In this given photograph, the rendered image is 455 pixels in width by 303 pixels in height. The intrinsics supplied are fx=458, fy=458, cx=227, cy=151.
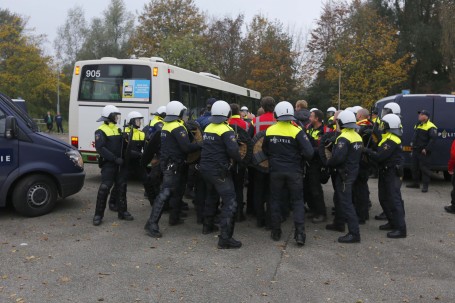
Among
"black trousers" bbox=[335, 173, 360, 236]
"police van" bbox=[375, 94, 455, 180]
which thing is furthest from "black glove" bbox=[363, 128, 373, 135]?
"police van" bbox=[375, 94, 455, 180]

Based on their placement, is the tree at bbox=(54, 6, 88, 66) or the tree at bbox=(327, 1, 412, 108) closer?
the tree at bbox=(327, 1, 412, 108)

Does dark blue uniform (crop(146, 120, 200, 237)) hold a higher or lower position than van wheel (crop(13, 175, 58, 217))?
higher

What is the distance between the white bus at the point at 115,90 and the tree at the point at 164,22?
101 ft

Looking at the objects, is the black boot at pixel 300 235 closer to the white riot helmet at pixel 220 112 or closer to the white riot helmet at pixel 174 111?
the white riot helmet at pixel 220 112

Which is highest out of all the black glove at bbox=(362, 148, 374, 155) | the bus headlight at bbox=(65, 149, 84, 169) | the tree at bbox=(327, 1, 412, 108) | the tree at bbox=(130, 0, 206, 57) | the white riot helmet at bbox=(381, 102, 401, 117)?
the tree at bbox=(130, 0, 206, 57)

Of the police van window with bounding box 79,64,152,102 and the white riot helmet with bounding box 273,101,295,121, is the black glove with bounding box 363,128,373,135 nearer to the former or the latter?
the white riot helmet with bounding box 273,101,295,121

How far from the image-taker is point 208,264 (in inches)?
218

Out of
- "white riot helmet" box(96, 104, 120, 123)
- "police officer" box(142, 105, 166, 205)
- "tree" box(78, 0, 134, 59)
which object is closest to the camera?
"white riot helmet" box(96, 104, 120, 123)

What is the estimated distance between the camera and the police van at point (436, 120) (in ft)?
39.2

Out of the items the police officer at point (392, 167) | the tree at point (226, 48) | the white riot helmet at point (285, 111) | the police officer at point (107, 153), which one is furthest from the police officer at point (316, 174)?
the tree at point (226, 48)

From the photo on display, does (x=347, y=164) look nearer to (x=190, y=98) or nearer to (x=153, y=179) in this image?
(x=153, y=179)

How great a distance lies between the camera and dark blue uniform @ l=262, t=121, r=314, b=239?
6.28m

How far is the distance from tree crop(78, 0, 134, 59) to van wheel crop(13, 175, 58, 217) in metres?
50.4

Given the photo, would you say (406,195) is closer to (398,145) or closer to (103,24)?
(398,145)
